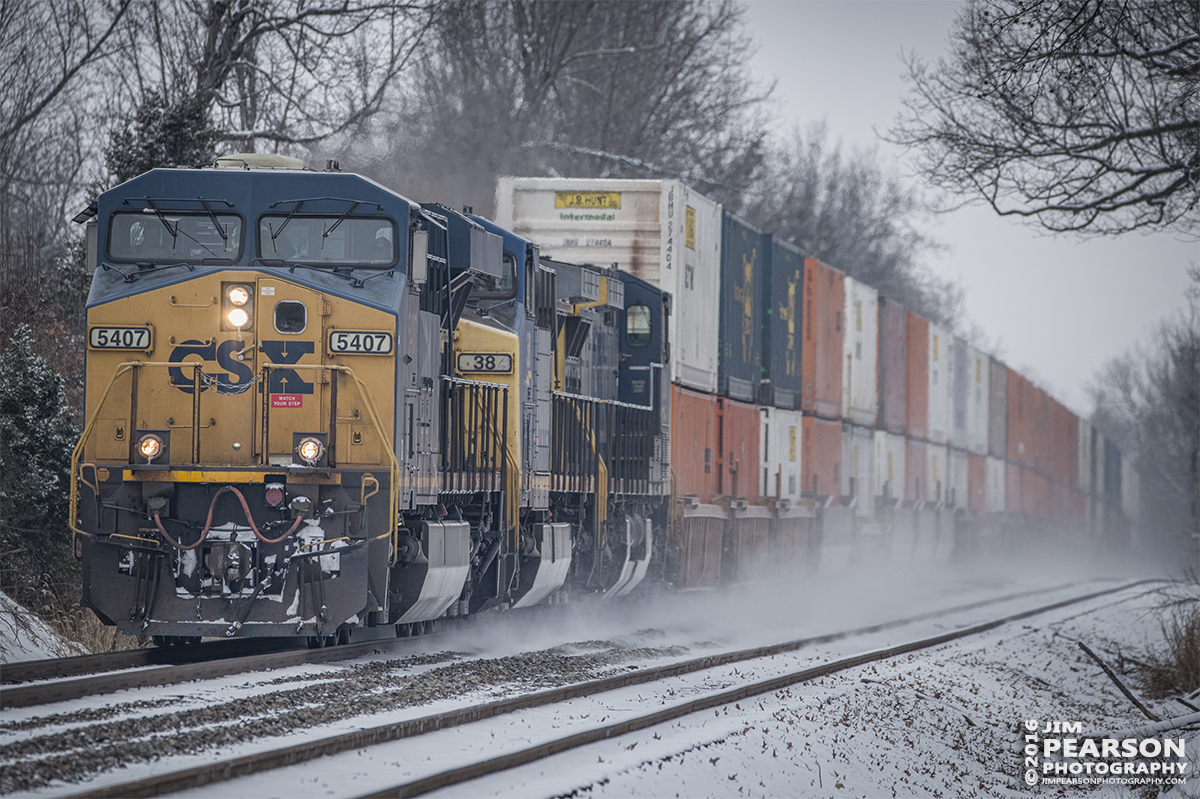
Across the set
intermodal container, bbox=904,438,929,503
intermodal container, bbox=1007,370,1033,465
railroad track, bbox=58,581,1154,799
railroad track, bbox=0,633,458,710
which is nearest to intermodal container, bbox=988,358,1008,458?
intermodal container, bbox=1007,370,1033,465

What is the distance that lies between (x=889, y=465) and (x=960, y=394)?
8454mm

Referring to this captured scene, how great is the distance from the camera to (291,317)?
9.94 m

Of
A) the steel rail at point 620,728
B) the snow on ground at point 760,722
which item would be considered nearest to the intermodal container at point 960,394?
the snow on ground at point 760,722

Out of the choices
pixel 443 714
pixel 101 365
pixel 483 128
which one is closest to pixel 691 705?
pixel 443 714

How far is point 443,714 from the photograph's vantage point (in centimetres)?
786

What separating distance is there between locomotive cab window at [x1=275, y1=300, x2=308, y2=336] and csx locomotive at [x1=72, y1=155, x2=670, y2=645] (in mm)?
12

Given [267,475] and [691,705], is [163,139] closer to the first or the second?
[267,475]

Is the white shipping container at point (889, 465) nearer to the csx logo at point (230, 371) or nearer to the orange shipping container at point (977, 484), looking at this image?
the orange shipping container at point (977, 484)

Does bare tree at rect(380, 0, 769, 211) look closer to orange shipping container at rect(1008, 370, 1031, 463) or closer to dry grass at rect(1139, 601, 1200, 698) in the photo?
orange shipping container at rect(1008, 370, 1031, 463)

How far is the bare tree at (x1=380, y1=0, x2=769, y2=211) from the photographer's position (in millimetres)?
32875

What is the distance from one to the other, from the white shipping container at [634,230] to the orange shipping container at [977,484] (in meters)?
20.9

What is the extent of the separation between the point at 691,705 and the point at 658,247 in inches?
376

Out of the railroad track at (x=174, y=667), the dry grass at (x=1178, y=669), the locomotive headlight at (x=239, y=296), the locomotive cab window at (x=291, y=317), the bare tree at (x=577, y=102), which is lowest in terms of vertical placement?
the dry grass at (x=1178, y=669)

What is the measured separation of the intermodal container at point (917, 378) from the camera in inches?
1243
